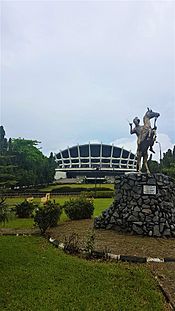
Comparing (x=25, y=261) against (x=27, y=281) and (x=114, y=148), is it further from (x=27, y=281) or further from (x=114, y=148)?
(x=114, y=148)

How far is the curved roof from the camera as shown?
87.1 metres

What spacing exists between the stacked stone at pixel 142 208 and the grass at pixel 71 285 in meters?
3.19

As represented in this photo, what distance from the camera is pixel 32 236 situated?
30.2 feet

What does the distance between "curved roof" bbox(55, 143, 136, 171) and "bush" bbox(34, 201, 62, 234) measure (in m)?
74.5

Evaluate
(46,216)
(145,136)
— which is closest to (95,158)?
(145,136)

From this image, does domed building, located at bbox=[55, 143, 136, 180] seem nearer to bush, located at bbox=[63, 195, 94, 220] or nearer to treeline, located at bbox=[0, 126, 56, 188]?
treeline, located at bbox=[0, 126, 56, 188]

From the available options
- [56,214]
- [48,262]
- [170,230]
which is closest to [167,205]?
[170,230]

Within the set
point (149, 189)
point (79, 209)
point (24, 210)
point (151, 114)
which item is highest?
point (151, 114)

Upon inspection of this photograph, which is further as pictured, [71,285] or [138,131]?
[138,131]

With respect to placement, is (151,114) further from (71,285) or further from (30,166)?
(30,166)

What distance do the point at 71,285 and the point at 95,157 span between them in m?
84.1

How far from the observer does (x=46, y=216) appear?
10.1 metres

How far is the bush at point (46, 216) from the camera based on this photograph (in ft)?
32.3

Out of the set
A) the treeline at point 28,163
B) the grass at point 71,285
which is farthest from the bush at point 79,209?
the treeline at point 28,163
